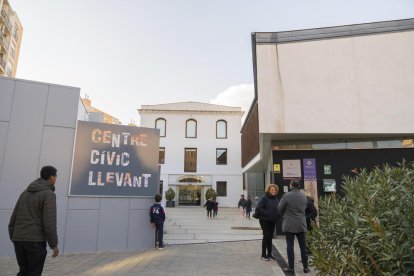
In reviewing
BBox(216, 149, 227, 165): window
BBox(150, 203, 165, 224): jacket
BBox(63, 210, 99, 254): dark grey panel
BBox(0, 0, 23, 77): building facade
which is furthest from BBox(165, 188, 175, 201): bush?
BBox(63, 210, 99, 254): dark grey panel

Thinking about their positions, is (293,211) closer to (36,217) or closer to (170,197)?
(36,217)

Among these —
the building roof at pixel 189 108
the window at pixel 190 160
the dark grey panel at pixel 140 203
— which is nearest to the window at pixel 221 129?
the building roof at pixel 189 108

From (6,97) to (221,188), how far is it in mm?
25535

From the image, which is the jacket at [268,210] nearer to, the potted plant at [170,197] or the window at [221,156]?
the potted plant at [170,197]

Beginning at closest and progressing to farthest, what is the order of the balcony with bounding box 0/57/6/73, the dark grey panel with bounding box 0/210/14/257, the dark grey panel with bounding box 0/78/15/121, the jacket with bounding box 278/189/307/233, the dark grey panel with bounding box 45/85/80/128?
the jacket with bounding box 278/189/307/233 → the dark grey panel with bounding box 0/210/14/257 → the dark grey panel with bounding box 0/78/15/121 → the dark grey panel with bounding box 45/85/80/128 → the balcony with bounding box 0/57/6/73

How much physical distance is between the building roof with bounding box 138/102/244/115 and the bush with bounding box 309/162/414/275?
29.3 m

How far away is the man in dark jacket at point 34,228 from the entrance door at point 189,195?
1094 inches

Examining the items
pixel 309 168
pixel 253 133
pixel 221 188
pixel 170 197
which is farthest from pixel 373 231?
pixel 221 188

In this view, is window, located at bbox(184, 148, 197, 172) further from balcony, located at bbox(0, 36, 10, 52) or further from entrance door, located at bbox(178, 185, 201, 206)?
balcony, located at bbox(0, 36, 10, 52)

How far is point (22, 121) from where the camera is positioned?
7473 millimetres

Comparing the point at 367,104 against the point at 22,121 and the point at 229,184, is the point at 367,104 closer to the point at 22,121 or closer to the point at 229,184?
the point at 22,121

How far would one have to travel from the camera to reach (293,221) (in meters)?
5.69

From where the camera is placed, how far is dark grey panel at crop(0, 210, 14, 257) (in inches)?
272

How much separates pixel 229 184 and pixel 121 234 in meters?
23.5
